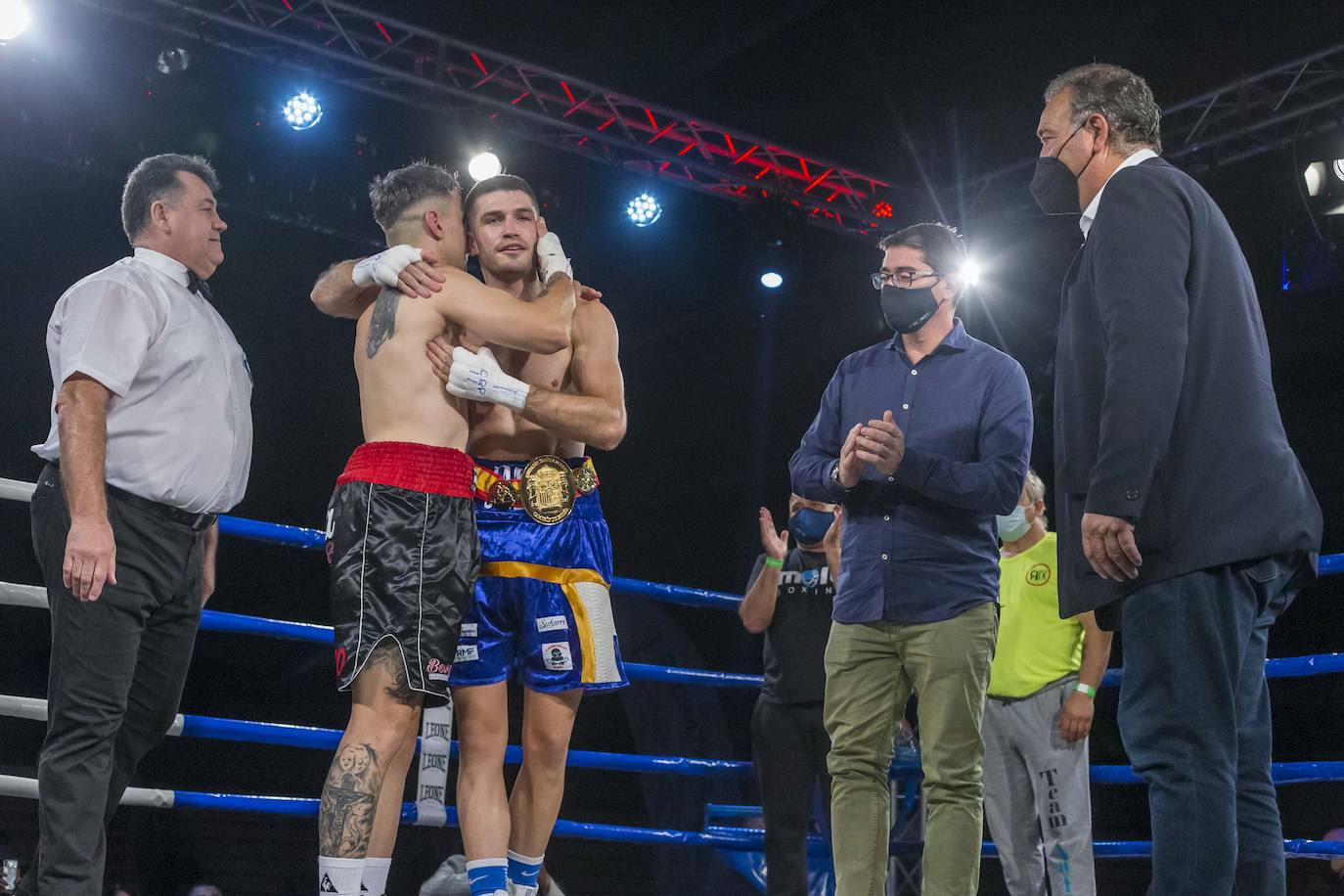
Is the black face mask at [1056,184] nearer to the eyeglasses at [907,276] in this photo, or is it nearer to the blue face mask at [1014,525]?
the eyeglasses at [907,276]

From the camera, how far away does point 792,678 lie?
3719 mm

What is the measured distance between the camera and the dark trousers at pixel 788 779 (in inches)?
139

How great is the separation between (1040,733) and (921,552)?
120 cm

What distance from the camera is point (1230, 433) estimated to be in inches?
73.2

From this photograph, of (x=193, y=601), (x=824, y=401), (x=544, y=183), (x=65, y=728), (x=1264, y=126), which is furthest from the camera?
(x=544, y=183)

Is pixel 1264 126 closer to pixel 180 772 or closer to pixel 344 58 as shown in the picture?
pixel 344 58

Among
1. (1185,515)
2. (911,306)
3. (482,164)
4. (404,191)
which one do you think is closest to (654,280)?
(482,164)

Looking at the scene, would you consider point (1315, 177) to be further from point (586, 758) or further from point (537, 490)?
point (537, 490)

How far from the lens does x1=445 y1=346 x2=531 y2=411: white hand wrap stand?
95.4 inches

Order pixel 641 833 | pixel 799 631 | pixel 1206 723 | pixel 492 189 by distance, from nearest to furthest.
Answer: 1. pixel 1206 723
2. pixel 492 189
3. pixel 641 833
4. pixel 799 631

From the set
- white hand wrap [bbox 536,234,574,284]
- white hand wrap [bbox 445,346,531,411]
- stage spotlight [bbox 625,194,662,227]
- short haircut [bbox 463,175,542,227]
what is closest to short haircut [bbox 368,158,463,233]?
short haircut [bbox 463,175,542,227]

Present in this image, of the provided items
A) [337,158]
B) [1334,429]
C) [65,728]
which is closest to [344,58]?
[337,158]

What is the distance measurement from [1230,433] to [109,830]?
7740mm

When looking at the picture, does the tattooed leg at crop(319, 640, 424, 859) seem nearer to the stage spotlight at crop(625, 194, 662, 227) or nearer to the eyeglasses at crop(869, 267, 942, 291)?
the eyeglasses at crop(869, 267, 942, 291)
